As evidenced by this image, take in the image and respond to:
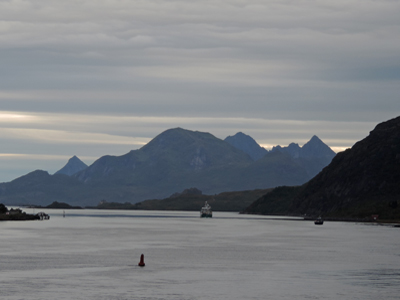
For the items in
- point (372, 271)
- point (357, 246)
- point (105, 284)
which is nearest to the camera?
point (105, 284)

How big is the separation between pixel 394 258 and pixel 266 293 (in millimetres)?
49071

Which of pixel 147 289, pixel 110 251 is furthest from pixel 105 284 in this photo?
pixel 110 251

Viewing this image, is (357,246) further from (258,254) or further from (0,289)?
(0,289)

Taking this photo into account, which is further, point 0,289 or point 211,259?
point 211,259

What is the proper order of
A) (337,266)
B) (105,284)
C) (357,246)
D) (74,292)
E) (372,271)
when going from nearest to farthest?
(74,292)
(105,284)
(372,271)
(337,266)
(357,246)

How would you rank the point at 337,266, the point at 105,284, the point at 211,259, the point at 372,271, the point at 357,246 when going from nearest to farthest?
the point at 105,284 < the point at 372,271 < the point at 337,266 < the point at 211,259 < the point at 357,246

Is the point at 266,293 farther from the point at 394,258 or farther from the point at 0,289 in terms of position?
the point at 394,258

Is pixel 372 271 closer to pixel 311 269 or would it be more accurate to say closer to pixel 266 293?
pixel 311 269

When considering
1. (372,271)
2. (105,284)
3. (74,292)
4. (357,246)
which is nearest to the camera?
(74,292)

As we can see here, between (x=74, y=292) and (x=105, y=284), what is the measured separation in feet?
21.9

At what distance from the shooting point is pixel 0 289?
2670 inches

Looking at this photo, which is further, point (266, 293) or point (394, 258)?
point (394, 258)

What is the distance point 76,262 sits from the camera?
98.1m

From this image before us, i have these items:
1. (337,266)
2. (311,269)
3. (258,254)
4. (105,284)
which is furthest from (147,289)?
(258,254)
